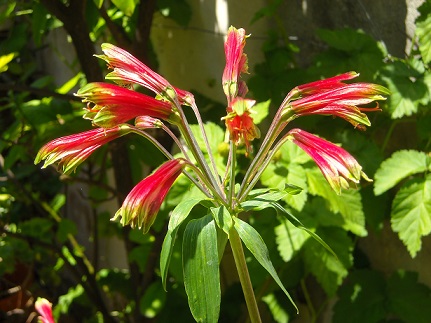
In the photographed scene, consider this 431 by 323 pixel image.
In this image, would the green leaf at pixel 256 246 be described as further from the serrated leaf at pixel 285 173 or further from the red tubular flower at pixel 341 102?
the serrated leaf at pixel 285 173

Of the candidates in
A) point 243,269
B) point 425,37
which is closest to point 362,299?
point 425,37

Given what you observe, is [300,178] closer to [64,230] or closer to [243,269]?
[243,269]

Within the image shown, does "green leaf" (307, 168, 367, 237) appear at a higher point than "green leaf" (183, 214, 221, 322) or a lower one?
lower

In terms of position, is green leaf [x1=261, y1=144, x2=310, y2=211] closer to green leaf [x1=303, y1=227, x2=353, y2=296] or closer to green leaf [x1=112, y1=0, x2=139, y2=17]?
green leaf [x1=303, y1=227, x2=353, y2=296]

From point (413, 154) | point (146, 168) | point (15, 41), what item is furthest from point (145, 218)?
point (146, 168)

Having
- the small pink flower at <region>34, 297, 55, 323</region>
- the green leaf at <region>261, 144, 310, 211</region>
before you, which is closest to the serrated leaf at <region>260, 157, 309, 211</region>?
the green leaf at <region>261, 144, 310, 211</region>

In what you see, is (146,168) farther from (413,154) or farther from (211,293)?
(211,293)
